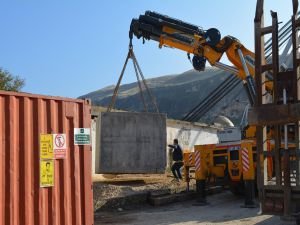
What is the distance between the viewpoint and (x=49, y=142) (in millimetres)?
6582

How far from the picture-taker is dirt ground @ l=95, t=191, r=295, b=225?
430 inches

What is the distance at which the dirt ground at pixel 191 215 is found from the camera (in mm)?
10914

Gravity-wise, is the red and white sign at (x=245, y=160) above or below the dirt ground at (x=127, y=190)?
above

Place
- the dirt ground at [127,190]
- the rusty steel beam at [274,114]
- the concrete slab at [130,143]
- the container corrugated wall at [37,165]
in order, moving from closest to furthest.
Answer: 1. the container corrugated wall at [37,165]
2. the rusty steel beam at [274,114]
3. the dirt ground at [127,190]
4. the concrete slab at [130,143]

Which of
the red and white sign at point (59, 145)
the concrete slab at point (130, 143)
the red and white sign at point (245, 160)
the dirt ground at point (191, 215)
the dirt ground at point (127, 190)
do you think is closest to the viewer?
the red and white sign at point (59, 145)

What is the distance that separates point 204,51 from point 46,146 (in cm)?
877

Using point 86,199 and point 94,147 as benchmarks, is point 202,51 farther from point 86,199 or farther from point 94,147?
point 86,199

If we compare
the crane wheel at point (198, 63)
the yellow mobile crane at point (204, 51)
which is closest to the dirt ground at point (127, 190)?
the yellow mobile crane at point (204, 51)

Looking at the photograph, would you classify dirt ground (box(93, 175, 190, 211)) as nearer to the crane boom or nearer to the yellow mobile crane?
the yellow mobile crane

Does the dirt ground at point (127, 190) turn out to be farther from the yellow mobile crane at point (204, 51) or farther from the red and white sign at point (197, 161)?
the red and white sign at point (197, 161)

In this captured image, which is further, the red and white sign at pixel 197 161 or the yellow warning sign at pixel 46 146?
the red and white sign at pixel 197 161

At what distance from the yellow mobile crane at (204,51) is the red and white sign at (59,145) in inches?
304

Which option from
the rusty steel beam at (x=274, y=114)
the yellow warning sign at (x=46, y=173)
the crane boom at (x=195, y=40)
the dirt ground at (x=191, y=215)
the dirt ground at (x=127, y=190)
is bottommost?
the dirt ground at (x=191, y=215)

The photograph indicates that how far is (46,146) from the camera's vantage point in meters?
6.54
